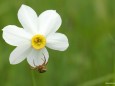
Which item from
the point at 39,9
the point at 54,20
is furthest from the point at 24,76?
the point at 54,20

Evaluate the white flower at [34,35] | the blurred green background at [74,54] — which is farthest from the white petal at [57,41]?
the blurred green background at [74,54]

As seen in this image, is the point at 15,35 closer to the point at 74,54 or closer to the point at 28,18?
the point at 28,18

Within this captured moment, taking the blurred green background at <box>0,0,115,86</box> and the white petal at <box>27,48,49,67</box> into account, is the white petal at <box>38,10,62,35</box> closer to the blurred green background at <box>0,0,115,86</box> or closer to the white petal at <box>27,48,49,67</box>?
the white petal at <box>27,48,49,67</box>

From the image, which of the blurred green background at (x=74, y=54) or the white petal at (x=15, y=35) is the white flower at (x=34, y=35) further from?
the blurred green background at (x=74, y=54)

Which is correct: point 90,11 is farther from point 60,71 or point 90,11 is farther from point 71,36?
point 60,71

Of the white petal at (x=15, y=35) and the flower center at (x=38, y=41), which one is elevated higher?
the white petal at (x=15, y=35)

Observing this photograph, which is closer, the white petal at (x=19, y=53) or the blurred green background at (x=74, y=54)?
the white petal at (x=19, y=53)
